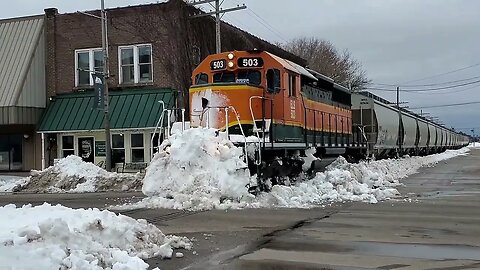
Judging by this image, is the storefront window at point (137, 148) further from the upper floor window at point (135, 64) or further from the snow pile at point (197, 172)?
the snow pile at point (197, 172)

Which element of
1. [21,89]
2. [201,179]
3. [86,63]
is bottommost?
[201,179]

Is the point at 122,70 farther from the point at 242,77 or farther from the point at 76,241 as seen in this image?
the point at 76,241

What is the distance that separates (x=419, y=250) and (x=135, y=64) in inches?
915

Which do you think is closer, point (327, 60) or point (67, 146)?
point (67, 146)

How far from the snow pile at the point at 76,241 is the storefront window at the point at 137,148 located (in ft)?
64.9

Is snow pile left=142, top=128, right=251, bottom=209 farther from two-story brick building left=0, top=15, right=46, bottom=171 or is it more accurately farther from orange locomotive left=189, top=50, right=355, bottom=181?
two-story brick building left=0, top=15, right=46, bottom=171

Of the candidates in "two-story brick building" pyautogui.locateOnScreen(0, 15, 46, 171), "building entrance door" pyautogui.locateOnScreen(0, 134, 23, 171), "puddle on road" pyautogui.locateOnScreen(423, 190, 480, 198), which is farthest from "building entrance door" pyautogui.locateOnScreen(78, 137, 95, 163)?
"puddle on road" pyautogui.locateOnScreen(423, 190, 480, 198)

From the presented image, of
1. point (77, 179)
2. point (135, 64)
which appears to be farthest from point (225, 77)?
point (135, 64)

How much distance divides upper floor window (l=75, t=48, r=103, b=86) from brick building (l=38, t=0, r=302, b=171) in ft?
0.17

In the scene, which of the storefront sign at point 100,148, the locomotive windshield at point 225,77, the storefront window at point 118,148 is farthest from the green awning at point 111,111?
the locomotive windshield at point 225,77

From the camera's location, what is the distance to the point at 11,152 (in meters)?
32.0

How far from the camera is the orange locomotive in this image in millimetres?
15742

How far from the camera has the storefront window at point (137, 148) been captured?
28.8 meters

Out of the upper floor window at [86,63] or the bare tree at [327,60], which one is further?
the bare tree at [327,60]
